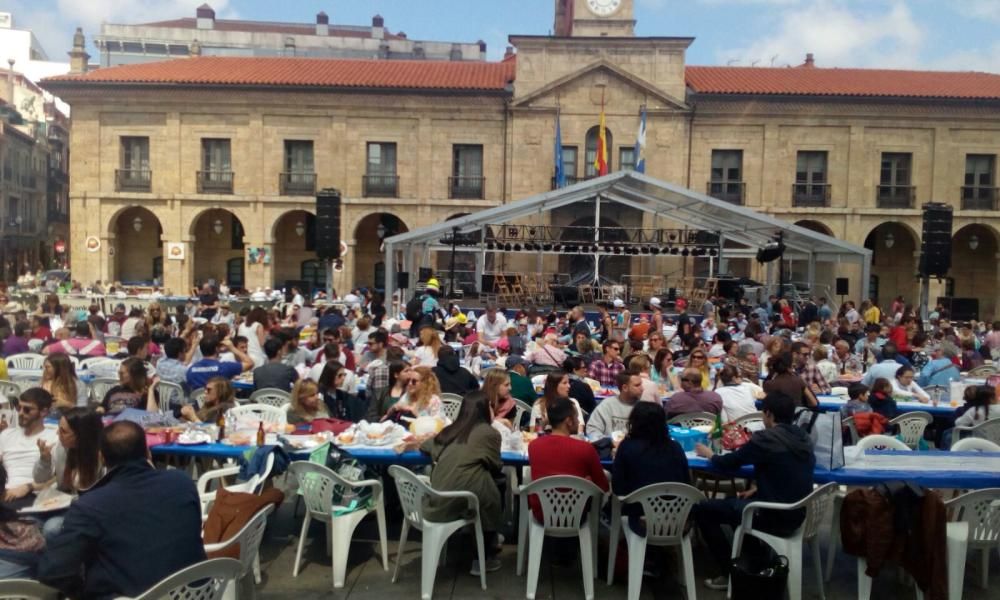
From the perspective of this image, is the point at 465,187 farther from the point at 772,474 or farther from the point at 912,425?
the point at 772,474

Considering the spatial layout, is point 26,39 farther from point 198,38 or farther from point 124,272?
point 124,272

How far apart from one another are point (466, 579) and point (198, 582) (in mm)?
2243

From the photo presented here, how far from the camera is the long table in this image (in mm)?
5160

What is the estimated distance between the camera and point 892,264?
29547 millimetres

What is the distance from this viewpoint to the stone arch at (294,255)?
29.8 meters

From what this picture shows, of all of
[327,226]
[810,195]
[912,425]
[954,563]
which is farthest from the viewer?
[810,195]

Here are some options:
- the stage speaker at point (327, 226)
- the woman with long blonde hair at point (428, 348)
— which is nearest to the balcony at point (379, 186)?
the stage speaker at point (327, 226)

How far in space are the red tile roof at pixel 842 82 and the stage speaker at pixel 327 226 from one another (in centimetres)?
1423

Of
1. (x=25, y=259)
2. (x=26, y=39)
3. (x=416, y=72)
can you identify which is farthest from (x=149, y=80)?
(x=26, y=39)

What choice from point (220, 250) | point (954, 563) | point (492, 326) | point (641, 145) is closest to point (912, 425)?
point (954, 563)

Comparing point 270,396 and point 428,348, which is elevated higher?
point 428,348

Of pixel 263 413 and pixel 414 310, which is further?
pixel 414 310

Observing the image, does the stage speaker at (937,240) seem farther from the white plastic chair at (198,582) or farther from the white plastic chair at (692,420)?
the white plastic chair at (198,582)

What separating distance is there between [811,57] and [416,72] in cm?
2108
